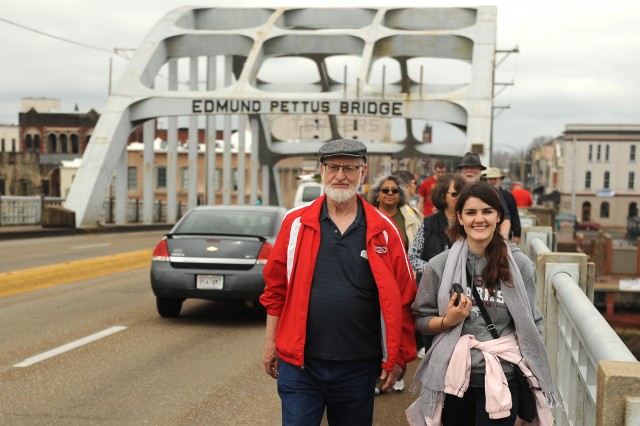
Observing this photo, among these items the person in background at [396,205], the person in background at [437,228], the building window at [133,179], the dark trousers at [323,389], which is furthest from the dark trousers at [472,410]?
the building window at [133,179]

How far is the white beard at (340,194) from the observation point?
4.28 m

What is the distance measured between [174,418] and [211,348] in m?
2.90

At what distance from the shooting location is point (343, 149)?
4.33 m

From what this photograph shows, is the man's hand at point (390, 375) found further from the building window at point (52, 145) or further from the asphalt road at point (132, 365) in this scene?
the building window at point (52, 145)

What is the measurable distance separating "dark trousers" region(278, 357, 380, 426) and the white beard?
77 cm

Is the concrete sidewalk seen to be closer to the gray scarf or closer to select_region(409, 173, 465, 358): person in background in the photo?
select_region(409, 173, 465, 358): person in background

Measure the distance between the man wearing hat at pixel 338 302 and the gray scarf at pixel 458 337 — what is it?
23 centimetres

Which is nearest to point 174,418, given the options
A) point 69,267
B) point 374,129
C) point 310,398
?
point 310,398

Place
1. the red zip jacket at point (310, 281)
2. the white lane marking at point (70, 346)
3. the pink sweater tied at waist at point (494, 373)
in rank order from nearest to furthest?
1. the pink sweater tied at waist at point (494, 373)
2. the red zip jacket at point (310, 281)
3. the white lane marking at point (70, 346)

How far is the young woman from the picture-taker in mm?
3961

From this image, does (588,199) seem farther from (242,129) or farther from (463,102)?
(463,102)

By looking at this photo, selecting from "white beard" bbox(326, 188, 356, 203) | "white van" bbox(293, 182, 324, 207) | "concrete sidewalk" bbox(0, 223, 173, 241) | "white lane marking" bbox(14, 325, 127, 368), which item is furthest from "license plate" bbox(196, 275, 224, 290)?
"white van" bbox(293, 182, 324, 207)

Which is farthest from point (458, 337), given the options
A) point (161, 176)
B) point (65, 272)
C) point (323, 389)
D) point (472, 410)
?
point (161, 176)

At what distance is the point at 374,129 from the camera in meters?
119
